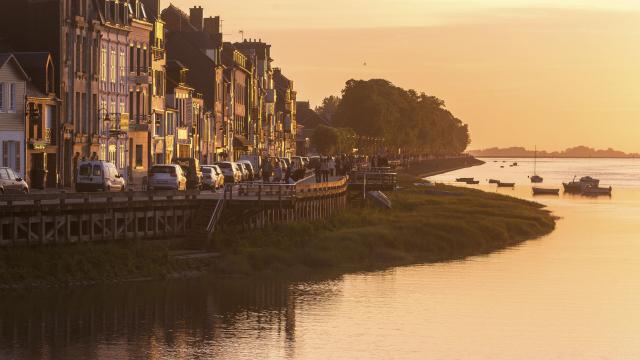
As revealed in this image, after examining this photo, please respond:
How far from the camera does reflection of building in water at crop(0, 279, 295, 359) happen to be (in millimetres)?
54406

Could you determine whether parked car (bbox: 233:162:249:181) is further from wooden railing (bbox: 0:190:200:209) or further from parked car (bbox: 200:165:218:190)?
wooden railing (bbox: 0:190:200:209)

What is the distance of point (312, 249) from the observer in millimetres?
85312

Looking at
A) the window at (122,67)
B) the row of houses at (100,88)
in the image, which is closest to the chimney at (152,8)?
the row of houses at (100,88)

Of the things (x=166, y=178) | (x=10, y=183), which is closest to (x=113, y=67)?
(x=166, y=178)

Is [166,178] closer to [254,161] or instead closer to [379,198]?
[379,198]

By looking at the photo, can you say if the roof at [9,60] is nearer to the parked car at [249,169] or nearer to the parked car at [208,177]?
the parked car at [208,177]

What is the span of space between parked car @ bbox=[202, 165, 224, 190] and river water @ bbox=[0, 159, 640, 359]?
2294 centimetres

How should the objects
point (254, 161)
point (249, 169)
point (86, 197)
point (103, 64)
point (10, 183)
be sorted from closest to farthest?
point (86, 197) < point (10, 183) < point (103, 64) < point (249, 169) < point (254, 161)

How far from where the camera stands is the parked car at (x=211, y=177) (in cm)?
10232

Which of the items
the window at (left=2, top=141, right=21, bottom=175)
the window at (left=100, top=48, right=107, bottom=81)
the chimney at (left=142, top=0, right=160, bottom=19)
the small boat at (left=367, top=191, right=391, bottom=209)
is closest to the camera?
the window at (left=2, top=141, right=21, bottom=175)

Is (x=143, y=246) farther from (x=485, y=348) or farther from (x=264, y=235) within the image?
(x=485, y=348)

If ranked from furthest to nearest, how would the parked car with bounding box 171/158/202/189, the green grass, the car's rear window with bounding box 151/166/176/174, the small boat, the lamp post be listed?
the small boat → the lamp post → the parked car with bounding box 171/158/202/189 → the car's rear window with bounding box 151/166/176/174 → the green grass

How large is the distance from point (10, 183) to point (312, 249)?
1888 cm

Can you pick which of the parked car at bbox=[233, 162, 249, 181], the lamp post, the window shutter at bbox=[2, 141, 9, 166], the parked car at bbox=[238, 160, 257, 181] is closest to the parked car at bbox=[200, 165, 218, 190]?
the lamp post
